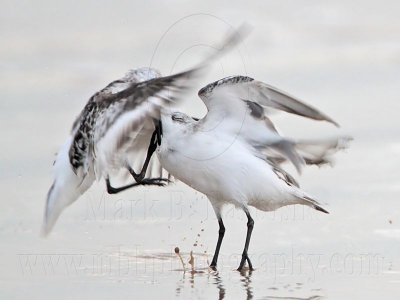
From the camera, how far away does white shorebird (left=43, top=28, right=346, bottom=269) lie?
12977 millimetres

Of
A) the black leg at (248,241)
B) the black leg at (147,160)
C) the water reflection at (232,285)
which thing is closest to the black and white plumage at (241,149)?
the black leg at (248,241)

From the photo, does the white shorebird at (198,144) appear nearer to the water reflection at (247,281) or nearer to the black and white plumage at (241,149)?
the black and white plumage at (241,149)

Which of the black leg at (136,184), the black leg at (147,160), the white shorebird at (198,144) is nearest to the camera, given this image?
the white shorebird at (198,144)

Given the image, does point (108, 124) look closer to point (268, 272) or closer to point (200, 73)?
point (200, 73)

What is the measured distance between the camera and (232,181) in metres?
14.3

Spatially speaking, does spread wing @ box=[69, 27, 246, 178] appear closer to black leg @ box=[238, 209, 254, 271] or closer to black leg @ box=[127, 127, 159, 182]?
black leg @ box=[127, 127, 159, 182]

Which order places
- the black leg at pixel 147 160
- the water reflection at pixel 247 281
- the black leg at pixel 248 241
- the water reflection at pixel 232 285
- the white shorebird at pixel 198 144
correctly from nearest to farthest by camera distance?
1. the water reflection at pixel 232 285
2. the water reflection at pixel 247 281
3. the white shorebird at pixel 198 144
4. the black leg at pixel 147 160
5. the black leg at pixel 248 241

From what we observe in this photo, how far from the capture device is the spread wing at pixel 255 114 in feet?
45.9

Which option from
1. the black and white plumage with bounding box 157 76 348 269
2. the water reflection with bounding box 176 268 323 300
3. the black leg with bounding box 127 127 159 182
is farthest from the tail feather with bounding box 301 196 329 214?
the black leg with bounding box 127 127 159 182

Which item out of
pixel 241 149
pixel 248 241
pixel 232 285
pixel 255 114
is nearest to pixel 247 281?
pixel 232 285

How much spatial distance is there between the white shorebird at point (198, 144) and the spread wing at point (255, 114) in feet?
0.03

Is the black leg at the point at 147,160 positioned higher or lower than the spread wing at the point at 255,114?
lower

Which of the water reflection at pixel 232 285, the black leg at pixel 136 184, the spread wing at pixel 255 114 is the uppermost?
the spread wing at pixel 255 114

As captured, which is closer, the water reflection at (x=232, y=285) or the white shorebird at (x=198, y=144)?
the water reflection at (x=232, y=285)
